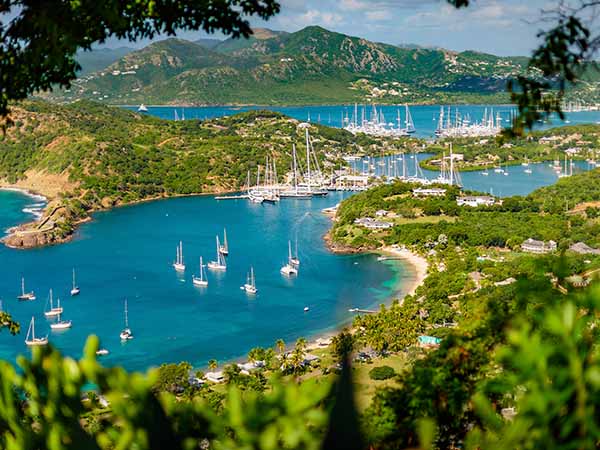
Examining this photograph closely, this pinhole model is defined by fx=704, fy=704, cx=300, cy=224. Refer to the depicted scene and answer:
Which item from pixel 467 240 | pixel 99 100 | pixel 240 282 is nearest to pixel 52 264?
pixel 240 282

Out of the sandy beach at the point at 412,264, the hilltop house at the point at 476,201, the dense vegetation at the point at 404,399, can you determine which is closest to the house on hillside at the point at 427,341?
the sandy beach at the point at 412,264

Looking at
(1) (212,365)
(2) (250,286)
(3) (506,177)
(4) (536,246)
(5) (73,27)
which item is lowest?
(1) (212,365)

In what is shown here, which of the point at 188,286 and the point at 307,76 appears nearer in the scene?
the point at 188,286

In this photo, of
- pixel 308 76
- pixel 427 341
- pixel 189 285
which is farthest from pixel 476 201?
pixel 308 76

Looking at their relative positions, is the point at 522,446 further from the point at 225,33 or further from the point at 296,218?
the point at 296,218

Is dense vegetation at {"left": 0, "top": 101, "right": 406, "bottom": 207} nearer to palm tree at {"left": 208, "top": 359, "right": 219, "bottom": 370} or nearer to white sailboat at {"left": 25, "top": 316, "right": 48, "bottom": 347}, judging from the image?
white sailboat at {"left": 25, "top": 316, "right": 48, "bottom": 347}

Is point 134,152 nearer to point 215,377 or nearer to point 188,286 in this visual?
point 188,286

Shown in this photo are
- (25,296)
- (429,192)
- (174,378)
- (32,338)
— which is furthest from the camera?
(429,192)
